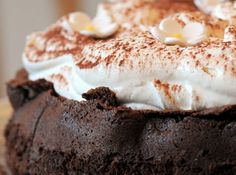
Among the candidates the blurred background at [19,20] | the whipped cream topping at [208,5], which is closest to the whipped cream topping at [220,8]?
the whipped cream topping at [208,5]

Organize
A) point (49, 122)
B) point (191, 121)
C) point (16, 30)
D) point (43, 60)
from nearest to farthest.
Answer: point (191, 121)
point (49, 122)
point (43, 60)
point (16, 30)

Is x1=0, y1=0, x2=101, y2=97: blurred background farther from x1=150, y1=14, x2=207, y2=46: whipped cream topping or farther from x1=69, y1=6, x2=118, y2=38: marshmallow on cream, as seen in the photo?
x1=150, y1=14, x2=207, y2=46: whipped cream topping

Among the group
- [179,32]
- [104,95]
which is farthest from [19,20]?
[104,95]

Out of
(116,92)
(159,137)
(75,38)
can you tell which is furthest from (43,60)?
(159,137)

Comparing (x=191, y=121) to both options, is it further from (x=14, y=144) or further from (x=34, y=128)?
(x=14, y=144)

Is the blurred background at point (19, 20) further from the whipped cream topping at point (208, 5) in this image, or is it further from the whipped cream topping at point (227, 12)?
the whipped cream topping at point (227, 12)

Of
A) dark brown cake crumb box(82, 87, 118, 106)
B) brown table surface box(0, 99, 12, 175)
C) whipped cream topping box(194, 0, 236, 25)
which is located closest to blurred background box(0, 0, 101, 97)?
brown table surface box(0, 99, 12, 175)
